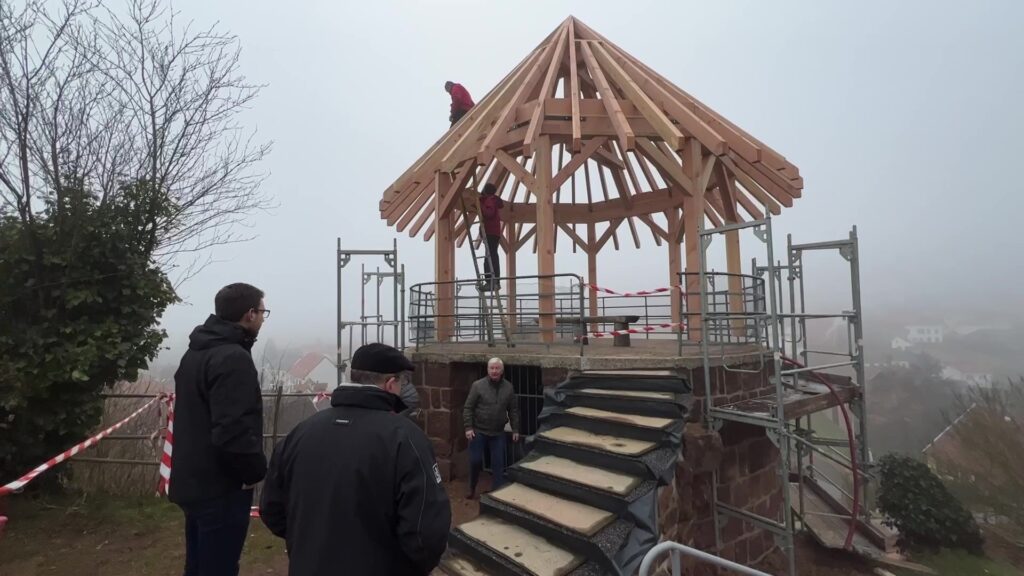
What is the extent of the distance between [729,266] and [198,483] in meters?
8.73

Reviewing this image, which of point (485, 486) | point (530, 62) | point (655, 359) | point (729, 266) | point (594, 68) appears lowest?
point (485, 486)

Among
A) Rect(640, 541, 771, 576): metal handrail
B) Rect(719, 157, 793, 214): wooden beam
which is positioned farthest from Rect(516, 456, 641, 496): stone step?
Rect(719, 157, 793, 214): wooden beam

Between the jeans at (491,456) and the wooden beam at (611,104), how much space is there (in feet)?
14.0

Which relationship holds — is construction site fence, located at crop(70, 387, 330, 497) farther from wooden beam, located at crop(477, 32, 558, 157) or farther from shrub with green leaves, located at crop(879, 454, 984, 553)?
Answer: shrub with green leaves, located at crop(879, 454, 984, 553)

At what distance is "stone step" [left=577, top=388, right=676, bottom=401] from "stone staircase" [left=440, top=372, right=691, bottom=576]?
0.01 m

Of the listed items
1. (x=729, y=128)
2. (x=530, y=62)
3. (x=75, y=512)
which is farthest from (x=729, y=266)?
(x=75, y=512)

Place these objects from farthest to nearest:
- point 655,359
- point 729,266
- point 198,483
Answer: point 729,266 → point 655,359 → point 198,483

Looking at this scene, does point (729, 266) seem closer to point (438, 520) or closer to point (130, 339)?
point (438, 520)

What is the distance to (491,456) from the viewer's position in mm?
6809

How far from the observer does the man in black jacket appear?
300 cm

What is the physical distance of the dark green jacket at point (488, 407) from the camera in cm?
672

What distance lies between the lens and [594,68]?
344 inches

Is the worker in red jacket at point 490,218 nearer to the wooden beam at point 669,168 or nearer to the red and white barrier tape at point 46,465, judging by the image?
the wooden beam at point 669,168

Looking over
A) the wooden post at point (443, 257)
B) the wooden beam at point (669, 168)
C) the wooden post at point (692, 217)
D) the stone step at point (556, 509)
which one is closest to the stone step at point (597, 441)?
the stone step at point (556, 509)
